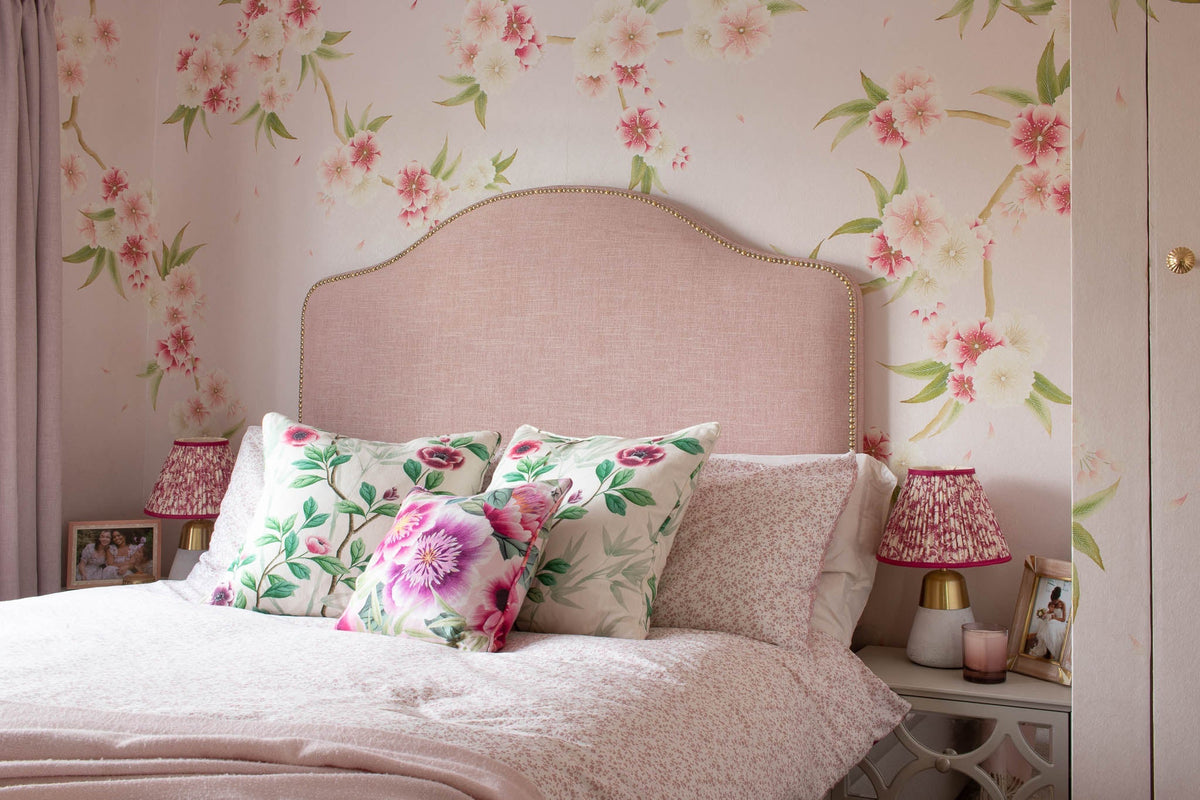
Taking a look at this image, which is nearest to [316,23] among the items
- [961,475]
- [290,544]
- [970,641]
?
[290,544]

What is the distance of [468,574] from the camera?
5.63ft

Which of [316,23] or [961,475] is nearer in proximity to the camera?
[961,475]

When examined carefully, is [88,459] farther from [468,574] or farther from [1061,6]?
[1061,6]

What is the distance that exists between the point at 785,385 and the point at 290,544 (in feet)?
3.62

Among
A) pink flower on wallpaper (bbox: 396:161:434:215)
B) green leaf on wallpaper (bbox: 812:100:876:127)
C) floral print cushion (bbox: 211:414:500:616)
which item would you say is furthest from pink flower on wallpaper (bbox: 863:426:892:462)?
pink flower on wallpaper (bbox: 396:161:434:215)

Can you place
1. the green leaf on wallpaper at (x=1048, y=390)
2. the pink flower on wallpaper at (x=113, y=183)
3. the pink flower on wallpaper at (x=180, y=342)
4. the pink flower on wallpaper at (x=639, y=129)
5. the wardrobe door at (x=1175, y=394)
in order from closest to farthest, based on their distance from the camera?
the wardrobe door at (x=1175, y=394) < the green leaf on wallpaper at (x=1048, y=390) < the pink flower on wallpaper at (x=639, y=129) < the pink flower on wallpaper at (x=113, y=183) < the pink flower on wallpaper at (x=180, y=342)

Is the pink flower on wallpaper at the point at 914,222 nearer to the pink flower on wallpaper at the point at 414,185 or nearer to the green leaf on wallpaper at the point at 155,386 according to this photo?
the pink flower on wallpaper at the point at 414,185

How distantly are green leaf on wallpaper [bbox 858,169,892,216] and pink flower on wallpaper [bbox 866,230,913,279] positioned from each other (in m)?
0.06

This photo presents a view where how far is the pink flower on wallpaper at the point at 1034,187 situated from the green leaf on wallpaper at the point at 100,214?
243cm

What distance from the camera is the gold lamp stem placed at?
82.5 inches

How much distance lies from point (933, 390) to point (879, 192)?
0.46 meters

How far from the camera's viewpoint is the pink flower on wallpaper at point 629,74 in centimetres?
255

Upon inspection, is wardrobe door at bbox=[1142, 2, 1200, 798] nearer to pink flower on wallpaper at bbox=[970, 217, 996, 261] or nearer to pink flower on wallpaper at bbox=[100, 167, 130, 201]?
pink flower on wallpaper at bbox=[970, 217, 996, 261]

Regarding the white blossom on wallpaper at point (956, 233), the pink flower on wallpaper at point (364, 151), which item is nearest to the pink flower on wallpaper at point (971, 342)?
the white blossom on wallpaper at point (956, 233)
